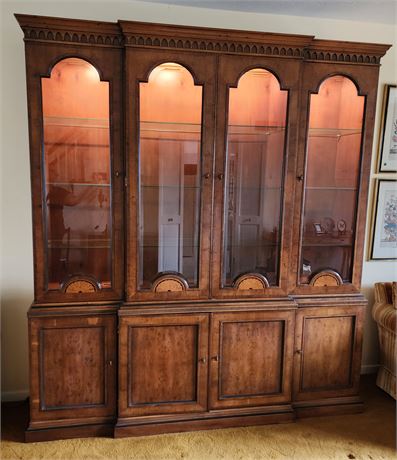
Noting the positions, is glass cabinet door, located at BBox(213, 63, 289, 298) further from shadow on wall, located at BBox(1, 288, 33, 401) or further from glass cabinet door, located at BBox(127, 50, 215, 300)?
shadow on wall, located at BBox(1, 288, 33, 401)

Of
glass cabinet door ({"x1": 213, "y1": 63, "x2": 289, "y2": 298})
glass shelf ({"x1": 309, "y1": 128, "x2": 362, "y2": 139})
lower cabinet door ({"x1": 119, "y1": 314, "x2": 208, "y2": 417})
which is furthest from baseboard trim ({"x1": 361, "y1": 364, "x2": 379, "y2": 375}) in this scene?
glass shelf ({"x1": 309, "y1": 128, "x2": 362, "y2": 139})

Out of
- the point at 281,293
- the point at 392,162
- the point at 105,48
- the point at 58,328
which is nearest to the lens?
the point at 105,48

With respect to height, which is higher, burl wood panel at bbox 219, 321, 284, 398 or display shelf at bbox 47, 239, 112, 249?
display shelf at bbox 47, 239, 112, 249

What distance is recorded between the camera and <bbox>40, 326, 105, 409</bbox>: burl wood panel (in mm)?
2193

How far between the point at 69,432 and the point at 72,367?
1.22ft

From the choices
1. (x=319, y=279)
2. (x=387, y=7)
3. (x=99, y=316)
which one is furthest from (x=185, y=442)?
(x=387, y=7)

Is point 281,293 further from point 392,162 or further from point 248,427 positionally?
point 392,162

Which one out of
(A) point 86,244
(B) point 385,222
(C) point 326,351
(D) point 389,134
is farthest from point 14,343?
(D) point 389,134

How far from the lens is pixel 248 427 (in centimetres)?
238

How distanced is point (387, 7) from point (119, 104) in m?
1.74

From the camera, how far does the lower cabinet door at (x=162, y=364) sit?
2.23 meters

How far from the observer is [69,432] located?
2.25 m

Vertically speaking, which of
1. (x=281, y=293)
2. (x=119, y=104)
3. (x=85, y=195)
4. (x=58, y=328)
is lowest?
(x=58, y=328)

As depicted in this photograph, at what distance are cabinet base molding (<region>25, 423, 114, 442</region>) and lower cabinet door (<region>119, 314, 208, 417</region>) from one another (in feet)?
0.49
